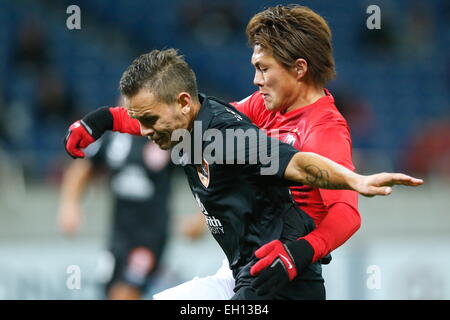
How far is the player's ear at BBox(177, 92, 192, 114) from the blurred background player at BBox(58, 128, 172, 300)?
299 cm

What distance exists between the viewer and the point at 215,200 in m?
3.11

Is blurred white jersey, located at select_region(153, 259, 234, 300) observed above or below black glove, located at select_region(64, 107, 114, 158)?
below

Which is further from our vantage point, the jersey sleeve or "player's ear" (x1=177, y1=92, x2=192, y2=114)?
"player's ear" (x1=177, y1=92, x2=192, y2=114)

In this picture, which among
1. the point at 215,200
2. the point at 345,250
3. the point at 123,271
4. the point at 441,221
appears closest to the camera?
the point at 215,200

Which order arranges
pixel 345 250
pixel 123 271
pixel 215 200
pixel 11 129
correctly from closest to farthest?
pixel 215 200
pixel 123 271
pixel 345 250
pixel 11 129

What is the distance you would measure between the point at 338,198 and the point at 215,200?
475 mm

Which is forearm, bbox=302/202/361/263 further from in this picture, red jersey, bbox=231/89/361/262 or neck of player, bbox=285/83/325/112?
neck of player, bbox=285/83/325/112

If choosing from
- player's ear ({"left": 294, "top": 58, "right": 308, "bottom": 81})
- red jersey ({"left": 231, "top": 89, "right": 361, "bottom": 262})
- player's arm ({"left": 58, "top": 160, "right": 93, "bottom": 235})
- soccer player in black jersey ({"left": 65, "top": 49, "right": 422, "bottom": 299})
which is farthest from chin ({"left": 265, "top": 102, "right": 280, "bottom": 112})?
player's arm ({"left": 58, "top": 160, "right": 93, "bottom": 235})

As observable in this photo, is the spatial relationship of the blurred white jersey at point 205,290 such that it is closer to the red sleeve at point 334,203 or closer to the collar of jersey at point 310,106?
the red sleeve at point 334,203

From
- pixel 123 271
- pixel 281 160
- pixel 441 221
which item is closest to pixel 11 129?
pixel 123 271

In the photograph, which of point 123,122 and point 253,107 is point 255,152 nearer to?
point 253,107

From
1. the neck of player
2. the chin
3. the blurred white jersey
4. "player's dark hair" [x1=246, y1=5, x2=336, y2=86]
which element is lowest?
the blurred white jersey

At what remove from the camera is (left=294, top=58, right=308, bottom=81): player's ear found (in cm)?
349

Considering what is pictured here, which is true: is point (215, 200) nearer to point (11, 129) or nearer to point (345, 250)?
point (345, 250)
